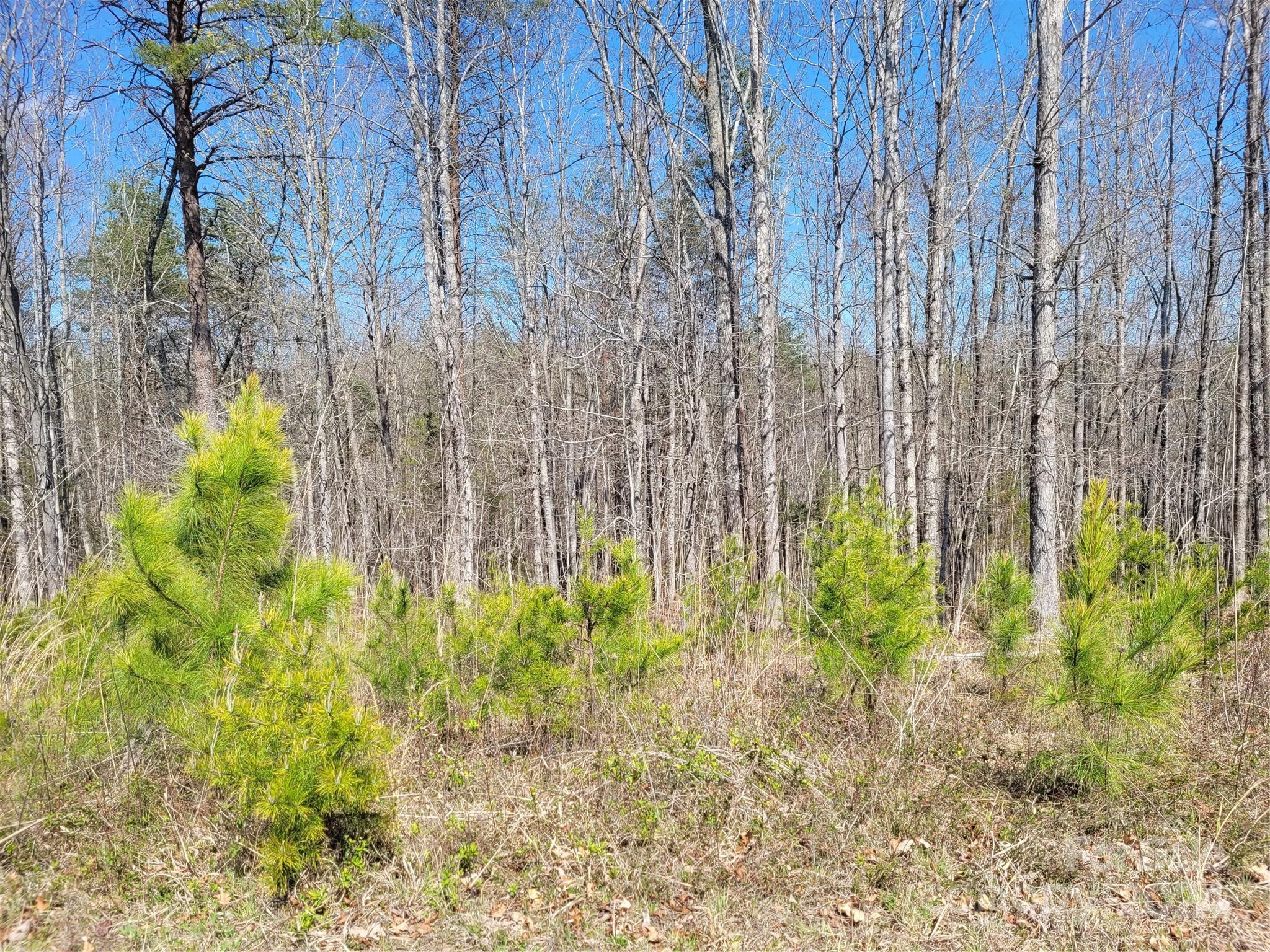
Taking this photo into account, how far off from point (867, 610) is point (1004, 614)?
1.29 metres

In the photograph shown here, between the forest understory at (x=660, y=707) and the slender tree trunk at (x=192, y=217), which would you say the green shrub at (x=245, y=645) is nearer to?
the forest understory at (x=660, y=707)

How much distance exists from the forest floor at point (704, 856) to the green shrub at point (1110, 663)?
0.23 m

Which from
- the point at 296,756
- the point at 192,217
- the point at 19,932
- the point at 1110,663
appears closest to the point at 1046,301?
the point at 1110,663

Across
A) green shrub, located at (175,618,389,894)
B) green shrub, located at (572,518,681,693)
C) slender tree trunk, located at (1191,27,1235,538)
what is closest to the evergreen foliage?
green shrub, located at (572,518,681,693)

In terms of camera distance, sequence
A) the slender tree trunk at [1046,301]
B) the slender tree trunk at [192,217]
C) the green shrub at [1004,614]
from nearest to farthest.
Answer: the green shrub at [1004,614]
the slender tree trunk at [1046,301]
the slender tree trunk at [192,217]

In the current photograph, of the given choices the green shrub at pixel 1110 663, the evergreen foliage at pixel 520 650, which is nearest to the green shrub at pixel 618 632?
the evergreen foliage at pixel 520 650

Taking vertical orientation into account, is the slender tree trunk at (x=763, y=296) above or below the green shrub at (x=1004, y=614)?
above

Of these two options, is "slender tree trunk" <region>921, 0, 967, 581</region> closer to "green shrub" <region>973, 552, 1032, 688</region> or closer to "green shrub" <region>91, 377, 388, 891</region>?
"green shrub" <region>973, 552, 1032, 688</region>

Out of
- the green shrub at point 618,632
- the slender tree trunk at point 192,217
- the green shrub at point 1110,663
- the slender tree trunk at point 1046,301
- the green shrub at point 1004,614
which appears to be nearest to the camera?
the green shrub at point 1110,663

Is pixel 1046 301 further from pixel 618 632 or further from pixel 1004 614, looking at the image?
pixel 618 632

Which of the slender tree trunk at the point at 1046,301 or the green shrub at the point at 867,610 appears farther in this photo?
the slender tree trunk at the point at 1046,301

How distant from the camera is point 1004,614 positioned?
4.09m

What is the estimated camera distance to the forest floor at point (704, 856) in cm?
232

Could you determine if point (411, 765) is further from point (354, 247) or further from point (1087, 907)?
point (354, 247)
